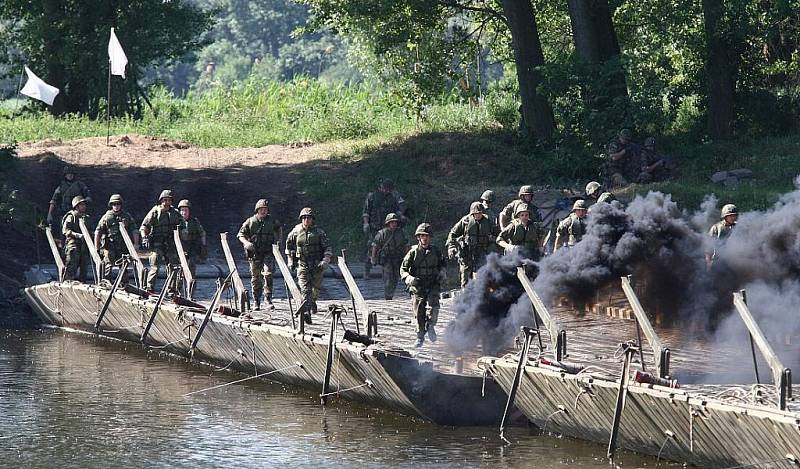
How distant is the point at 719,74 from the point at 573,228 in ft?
43.4

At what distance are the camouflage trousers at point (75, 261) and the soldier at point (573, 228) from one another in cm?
942

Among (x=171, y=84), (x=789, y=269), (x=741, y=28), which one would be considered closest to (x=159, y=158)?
(x=741, y=28)

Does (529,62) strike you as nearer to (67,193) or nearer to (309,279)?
(67,193)

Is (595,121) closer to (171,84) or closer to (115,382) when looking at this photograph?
(115,382)

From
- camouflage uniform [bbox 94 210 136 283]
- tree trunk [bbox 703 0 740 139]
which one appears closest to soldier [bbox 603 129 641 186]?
tree trunk [bbox 703 0 740 139]

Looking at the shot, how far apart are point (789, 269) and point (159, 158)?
21253 mm

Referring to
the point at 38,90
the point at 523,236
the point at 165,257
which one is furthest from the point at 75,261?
the point at 38,90

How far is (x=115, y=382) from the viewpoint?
76.7 ft

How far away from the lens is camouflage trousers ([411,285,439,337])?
A: 2094 cm

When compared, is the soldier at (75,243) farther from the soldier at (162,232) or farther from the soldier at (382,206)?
the soldier at (382,206)

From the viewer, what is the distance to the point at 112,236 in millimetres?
27391

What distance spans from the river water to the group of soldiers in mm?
1664

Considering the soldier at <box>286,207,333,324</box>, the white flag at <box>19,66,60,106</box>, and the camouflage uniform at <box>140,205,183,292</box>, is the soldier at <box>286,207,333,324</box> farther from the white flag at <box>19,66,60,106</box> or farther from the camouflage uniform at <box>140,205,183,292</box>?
the white flag at <box>19,66,60,106</box>

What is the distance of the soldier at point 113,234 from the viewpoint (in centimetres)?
2722
